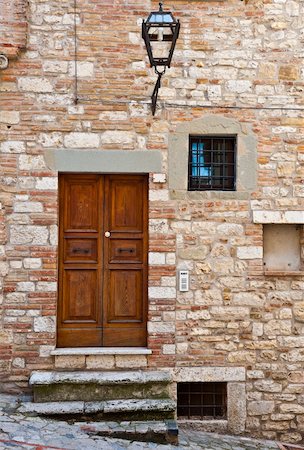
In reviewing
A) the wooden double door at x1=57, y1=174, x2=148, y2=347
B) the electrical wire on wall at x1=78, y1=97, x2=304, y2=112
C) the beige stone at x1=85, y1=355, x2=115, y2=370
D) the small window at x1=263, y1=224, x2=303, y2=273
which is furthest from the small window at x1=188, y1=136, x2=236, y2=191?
the beige stone at x1=85, y1=355, x2=115, y2=370

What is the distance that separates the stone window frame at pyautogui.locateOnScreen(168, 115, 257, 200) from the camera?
5.46m

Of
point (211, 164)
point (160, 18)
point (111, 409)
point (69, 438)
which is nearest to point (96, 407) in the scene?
point (111, 409)

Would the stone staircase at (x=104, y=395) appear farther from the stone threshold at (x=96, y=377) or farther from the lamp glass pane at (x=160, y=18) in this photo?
the lamp glass pane at (x=160, y=18)

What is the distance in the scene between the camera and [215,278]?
5.44 metres

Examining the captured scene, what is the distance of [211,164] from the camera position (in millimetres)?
5629

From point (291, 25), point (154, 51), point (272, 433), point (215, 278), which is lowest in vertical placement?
point (272, 433)

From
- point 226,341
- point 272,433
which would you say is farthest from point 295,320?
point 272,433

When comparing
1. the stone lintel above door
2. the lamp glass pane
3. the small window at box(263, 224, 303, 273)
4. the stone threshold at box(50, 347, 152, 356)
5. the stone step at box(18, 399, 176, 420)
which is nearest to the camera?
the lamp glass pane

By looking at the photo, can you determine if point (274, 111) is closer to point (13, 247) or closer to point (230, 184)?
point (230, 184)

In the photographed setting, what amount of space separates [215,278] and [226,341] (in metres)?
0.71

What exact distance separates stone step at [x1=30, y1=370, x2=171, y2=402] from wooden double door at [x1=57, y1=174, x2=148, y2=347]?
46cm

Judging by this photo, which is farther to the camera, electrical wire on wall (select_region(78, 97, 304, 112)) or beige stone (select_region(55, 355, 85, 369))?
electrical wire on wall (select_region(78, 97, 304, 112))

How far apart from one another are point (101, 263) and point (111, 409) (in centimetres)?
157

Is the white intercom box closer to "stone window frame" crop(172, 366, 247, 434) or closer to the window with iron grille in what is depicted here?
"stone window frame" crop(172, 366, 247, 434)
